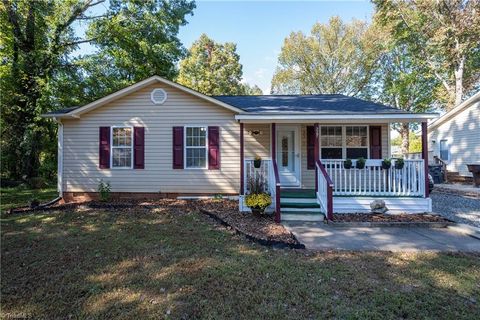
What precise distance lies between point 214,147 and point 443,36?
1961 cm

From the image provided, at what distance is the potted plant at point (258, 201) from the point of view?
698 centimetres

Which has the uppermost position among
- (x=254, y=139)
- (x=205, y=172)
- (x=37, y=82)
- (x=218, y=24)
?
(x=218, y=24)

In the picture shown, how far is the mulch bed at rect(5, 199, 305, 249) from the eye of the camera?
5379 millimetres

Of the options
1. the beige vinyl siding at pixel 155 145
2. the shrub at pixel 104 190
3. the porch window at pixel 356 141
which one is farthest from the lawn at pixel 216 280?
the porch window at pixel 356 141

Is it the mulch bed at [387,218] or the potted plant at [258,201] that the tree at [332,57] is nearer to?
the mulch bed at [387,218]

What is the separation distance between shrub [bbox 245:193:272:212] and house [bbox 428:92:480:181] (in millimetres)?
13904

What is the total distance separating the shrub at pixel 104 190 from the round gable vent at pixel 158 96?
3.29 metres

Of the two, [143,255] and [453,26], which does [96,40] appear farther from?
[453,26]

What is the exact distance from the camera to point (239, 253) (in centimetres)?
468

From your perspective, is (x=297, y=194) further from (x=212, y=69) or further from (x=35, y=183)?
(x=212, y=69)

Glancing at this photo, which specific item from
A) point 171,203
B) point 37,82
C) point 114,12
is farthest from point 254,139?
point 114,12

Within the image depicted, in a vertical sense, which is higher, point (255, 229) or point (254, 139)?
point (254, 139)

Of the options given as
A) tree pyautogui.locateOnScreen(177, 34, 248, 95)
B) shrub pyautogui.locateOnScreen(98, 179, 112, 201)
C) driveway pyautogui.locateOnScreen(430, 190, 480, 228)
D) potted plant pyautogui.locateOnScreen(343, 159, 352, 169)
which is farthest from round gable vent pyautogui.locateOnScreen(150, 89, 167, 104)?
tree pyautogui.locateOnScreen(177, 34, 248, 95)

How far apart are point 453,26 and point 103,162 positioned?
76.6ft
